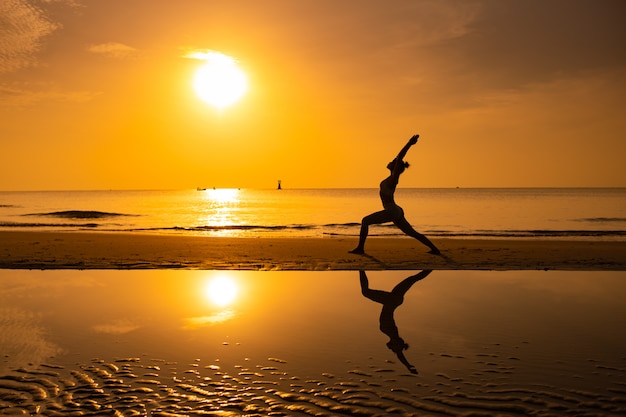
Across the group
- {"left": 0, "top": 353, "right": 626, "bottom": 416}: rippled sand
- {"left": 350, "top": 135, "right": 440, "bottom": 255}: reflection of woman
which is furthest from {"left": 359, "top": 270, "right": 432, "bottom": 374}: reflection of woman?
{"left": 350, "top": 135, "right": 440, "bottom": 255}: reflection of woman

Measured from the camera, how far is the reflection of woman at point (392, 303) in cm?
600

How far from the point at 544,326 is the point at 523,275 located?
533 centimetres

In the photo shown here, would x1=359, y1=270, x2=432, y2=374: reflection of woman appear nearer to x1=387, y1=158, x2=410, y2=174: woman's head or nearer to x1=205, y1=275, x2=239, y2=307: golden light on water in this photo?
x1=205, y1=275, x2=239, y2=307: golden light on water

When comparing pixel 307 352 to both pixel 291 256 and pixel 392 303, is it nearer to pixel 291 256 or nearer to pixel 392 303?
pixel 392 303

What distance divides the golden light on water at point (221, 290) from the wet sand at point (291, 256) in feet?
6.72

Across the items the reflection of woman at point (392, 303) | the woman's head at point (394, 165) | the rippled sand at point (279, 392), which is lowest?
the rippled sand at point (279, 392)

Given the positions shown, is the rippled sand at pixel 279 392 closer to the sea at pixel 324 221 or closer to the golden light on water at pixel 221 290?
the golden light on water at pixel 221 290

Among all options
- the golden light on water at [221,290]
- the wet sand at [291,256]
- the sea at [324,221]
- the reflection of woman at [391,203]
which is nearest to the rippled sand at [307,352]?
the golden light on water at [221,290]

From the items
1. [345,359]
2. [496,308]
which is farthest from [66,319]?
[496,308]

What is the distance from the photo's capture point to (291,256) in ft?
51.4

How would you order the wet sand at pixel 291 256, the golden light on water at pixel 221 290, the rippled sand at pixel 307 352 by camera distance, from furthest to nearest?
the wet sand at pixel 291 256
the golden light on water at pixel 221 290
the rippled sand at pixel 307 352

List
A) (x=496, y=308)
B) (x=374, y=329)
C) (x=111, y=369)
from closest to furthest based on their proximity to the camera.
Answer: (x=111, y=369)
(x=374, y=329)
(x=496, y=308)

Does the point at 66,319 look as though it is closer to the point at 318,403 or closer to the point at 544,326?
the point at 318,403

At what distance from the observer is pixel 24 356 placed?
5695 mm
